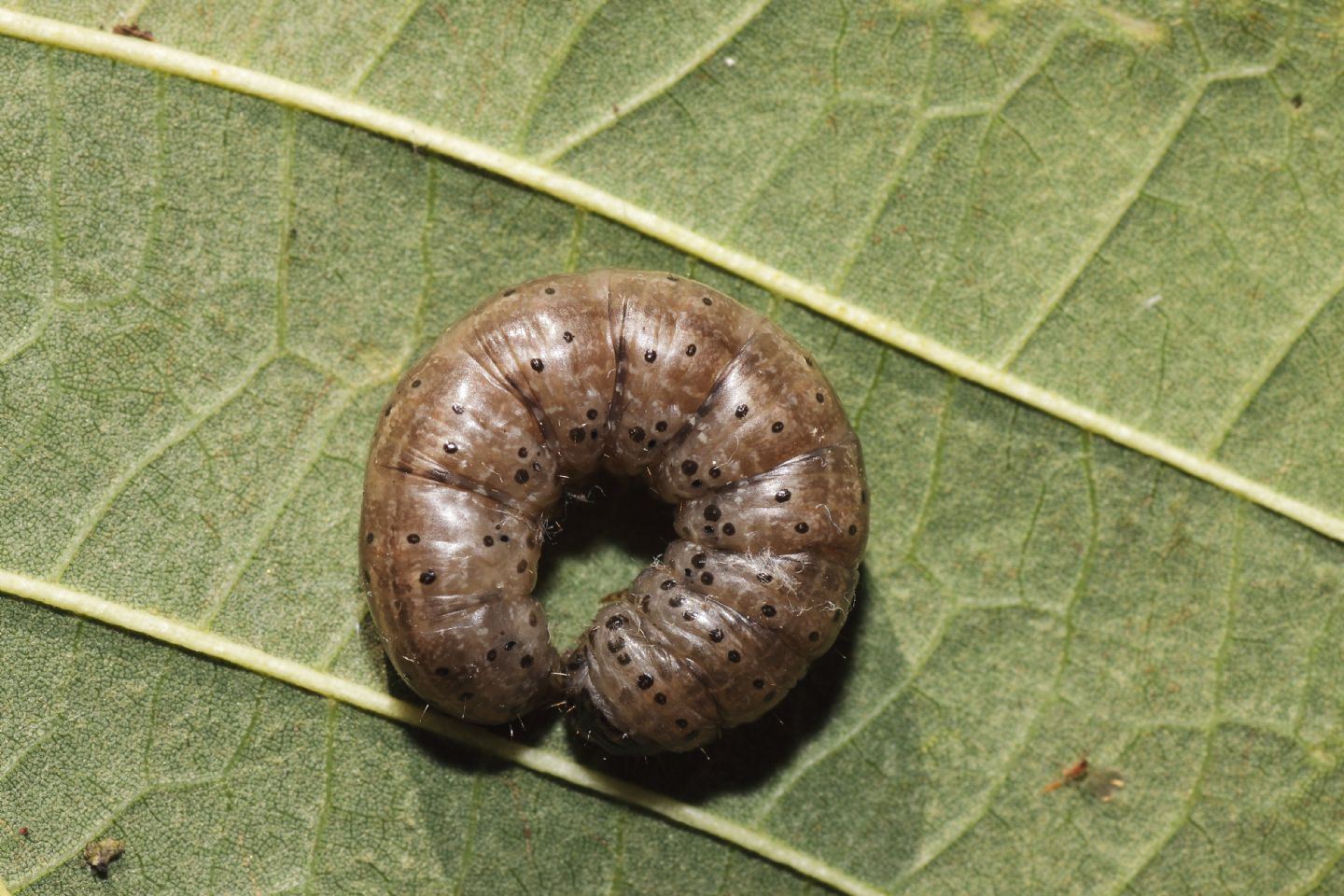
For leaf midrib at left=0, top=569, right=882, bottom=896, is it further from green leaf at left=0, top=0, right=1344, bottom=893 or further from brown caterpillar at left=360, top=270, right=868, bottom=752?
brown caterpillar at left=360, top=270, right=868, bottom=752

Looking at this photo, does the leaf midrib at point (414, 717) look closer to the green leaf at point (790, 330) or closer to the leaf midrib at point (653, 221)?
the green leaf at point (790, 330)

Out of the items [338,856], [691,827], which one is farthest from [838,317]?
[338,856]

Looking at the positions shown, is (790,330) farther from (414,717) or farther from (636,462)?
(414,717)

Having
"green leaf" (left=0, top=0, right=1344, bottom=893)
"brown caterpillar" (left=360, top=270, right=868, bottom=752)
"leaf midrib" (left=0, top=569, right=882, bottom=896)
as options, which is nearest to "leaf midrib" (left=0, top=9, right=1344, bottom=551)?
"green leaf" (left=0, top=0, right=1344, bottom=893)

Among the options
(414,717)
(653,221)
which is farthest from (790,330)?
(414,717)

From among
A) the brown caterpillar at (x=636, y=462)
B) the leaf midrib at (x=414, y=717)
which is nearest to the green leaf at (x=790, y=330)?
the leaf midrib at (x=414, y=717)
